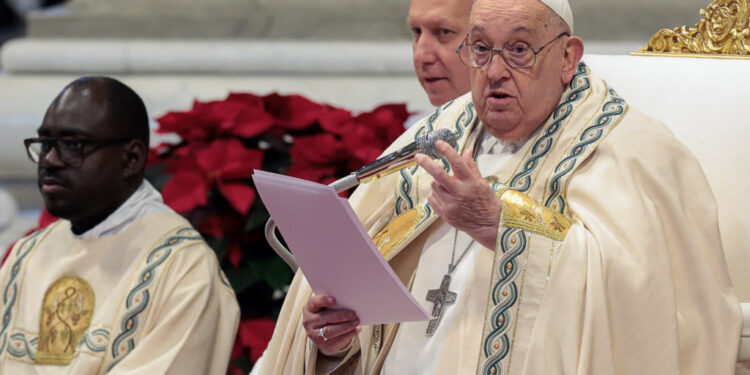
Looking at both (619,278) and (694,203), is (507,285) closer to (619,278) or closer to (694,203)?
(619,278)

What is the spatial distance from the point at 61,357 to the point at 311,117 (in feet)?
4.26

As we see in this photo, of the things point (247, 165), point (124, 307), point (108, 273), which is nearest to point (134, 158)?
point (108, 273)

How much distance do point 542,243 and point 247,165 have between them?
1706 millimetres

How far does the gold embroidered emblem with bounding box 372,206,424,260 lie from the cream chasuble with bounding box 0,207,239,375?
62 cm

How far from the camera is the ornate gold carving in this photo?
3020mm

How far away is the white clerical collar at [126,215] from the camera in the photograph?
3.32 meters

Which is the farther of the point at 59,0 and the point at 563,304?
the point at 59,0

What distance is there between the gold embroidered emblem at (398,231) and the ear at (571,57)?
435 millimetres

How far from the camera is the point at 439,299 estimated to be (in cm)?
263

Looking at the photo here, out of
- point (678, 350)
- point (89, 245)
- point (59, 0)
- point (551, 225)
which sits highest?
point (551, 225)

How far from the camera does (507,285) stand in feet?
7.98

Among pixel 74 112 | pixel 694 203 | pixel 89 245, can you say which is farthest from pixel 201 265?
pixel 694 203

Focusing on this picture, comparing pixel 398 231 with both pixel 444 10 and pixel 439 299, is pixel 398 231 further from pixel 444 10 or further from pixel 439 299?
pixel 444 10

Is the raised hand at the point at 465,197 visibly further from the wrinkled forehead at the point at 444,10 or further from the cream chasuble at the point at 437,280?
the wrinkled forehead at the point at 444,10
